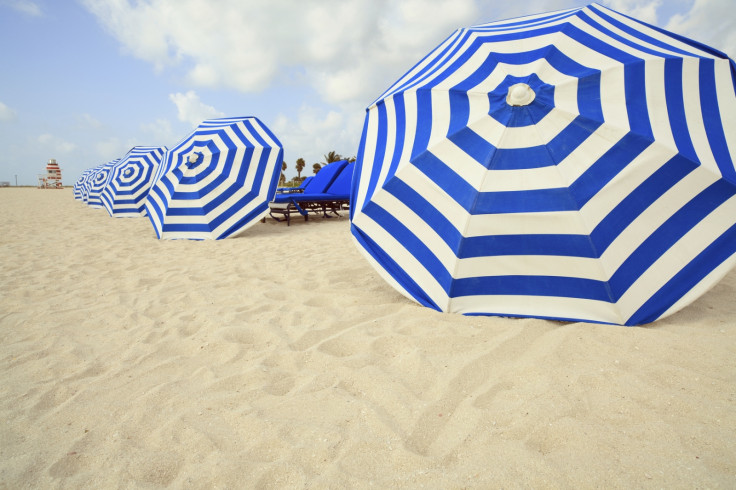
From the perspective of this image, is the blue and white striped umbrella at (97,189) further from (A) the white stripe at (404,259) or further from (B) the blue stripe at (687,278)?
(B) the blue stripe at (687,278)

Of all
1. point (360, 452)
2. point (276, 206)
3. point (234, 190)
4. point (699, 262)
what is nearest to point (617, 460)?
point (360, 452)

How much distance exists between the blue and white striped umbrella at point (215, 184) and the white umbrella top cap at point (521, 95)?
4759mm

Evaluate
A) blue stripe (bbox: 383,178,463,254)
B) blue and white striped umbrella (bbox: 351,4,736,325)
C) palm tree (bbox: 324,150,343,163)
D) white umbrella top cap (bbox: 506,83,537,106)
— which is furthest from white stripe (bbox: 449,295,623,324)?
palm tree (bbox: 324,150,343,163)

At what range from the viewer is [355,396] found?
5.41 feet

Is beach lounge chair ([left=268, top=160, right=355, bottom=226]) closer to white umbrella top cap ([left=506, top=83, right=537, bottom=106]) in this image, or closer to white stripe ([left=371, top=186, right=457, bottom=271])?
white stripe ([left=371, top=186, right=457, bottom=271])

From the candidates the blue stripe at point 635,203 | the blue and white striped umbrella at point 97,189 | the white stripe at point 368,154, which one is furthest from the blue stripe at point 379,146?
the blue and white striped umbrella at point 97,189

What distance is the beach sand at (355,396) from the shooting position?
1246 mm

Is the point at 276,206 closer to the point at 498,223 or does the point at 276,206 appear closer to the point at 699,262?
the point at 498,223

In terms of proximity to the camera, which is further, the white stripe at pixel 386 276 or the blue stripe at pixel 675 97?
the white stripe at pixel 386 276

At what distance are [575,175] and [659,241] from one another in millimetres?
568

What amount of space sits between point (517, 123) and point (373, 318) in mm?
1440

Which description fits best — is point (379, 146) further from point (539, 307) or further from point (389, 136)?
point (539, 307)

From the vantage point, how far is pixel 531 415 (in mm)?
1445

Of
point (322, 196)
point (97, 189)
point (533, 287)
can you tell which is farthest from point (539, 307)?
point (97, 189)
